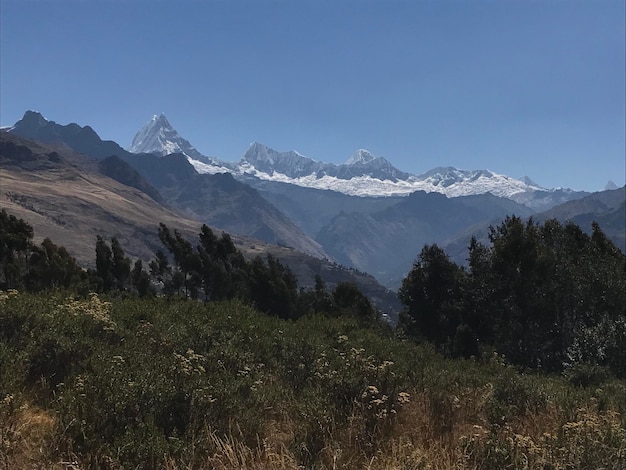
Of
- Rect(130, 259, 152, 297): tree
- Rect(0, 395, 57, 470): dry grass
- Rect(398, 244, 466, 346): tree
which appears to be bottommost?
Rect(130, 259, 152, 297): tree

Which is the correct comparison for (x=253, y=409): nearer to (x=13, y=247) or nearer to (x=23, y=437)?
(x=23, y=437)

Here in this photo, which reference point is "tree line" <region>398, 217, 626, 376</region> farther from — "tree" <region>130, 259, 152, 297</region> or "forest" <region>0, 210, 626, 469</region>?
"tree" <region>130, 259, 152, 297</region>

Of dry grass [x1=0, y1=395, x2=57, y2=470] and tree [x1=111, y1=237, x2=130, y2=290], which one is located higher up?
dry grass [x1=0, y1=395, x2=57, y2=470]

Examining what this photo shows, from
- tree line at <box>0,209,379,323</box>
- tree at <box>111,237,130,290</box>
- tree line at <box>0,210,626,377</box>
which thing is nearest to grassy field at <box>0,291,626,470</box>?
tree line at <box>0,210,626,377</box>

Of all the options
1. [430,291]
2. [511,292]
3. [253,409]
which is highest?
[253,409]

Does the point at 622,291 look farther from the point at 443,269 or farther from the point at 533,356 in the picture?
the point at 443,269

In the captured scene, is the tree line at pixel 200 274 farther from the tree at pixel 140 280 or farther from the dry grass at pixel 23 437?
the dry grass at pixel 23 437

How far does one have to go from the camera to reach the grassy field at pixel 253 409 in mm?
5930

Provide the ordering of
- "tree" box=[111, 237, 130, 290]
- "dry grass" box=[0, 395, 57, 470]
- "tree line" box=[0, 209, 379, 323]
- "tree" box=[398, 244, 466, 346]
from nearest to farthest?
1. "dry grass" box=[0, 395, 57, 470]
2. "tree" box=[398, 244, 466, 346]
3. "tree line" box=[0, 209, 379, 323]
4. "tree" box=[111, 237, 130, 290]

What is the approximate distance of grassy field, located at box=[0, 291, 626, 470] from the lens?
5.93 meters

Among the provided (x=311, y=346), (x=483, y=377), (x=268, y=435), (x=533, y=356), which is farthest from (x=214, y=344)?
(x=533, y=356)

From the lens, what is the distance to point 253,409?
7.20 meters

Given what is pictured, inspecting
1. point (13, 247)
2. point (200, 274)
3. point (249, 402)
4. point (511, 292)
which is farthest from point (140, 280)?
point (249, 402)

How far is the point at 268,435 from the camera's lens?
276 inches
